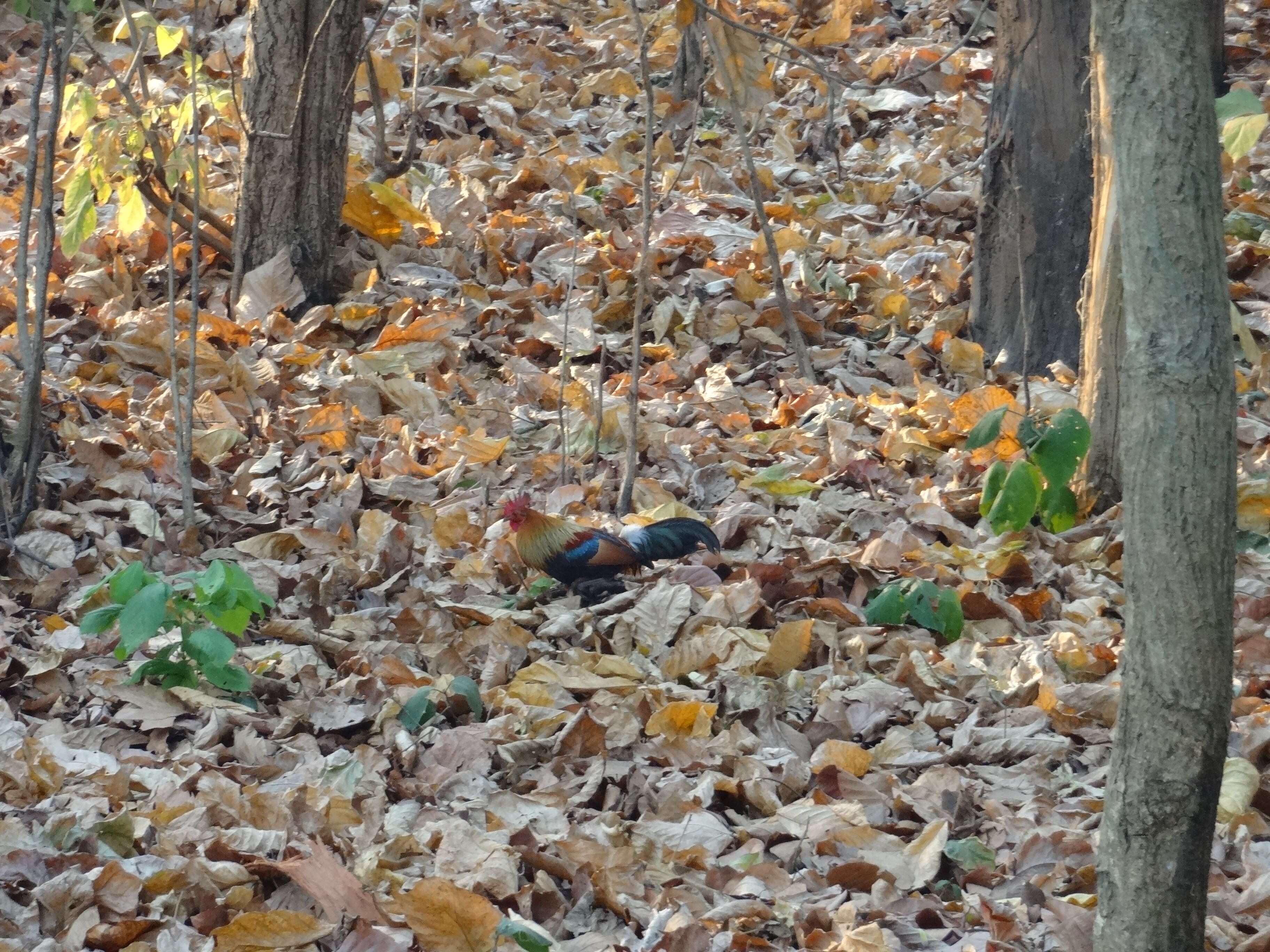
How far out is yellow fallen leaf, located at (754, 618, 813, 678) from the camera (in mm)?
3299

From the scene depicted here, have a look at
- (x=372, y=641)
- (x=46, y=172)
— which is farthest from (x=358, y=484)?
(x=46, y=172)

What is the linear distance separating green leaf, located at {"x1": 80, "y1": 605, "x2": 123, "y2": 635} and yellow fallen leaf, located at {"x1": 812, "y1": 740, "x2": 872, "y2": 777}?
62.7 inches

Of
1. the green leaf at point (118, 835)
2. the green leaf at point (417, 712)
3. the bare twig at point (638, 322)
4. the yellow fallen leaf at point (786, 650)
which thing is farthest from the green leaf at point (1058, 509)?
the green leaf at point (118, 835)

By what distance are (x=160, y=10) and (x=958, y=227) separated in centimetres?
537

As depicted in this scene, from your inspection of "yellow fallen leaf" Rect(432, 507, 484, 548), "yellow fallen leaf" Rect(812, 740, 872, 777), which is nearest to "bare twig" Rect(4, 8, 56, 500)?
"yellow fallen leaf" Rect(432, 507, 484, 548)

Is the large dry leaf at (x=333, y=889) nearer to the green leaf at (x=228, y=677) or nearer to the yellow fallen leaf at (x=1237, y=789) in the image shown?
the green leaf at (x=228, y=677)

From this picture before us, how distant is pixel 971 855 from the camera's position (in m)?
2.57

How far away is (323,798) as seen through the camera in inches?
104

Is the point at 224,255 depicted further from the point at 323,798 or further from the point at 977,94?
the point at 977,94

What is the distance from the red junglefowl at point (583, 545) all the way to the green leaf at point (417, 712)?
27.8 inches

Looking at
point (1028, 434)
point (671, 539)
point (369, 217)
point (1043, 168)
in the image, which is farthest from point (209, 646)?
point (1043, 168)

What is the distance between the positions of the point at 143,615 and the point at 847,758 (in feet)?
5.18

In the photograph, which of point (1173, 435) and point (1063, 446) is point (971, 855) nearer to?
point (1173, 435)

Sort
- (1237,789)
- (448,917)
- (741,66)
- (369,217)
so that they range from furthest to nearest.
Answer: (369,217), (741,66), (1237,789), (448,917)
